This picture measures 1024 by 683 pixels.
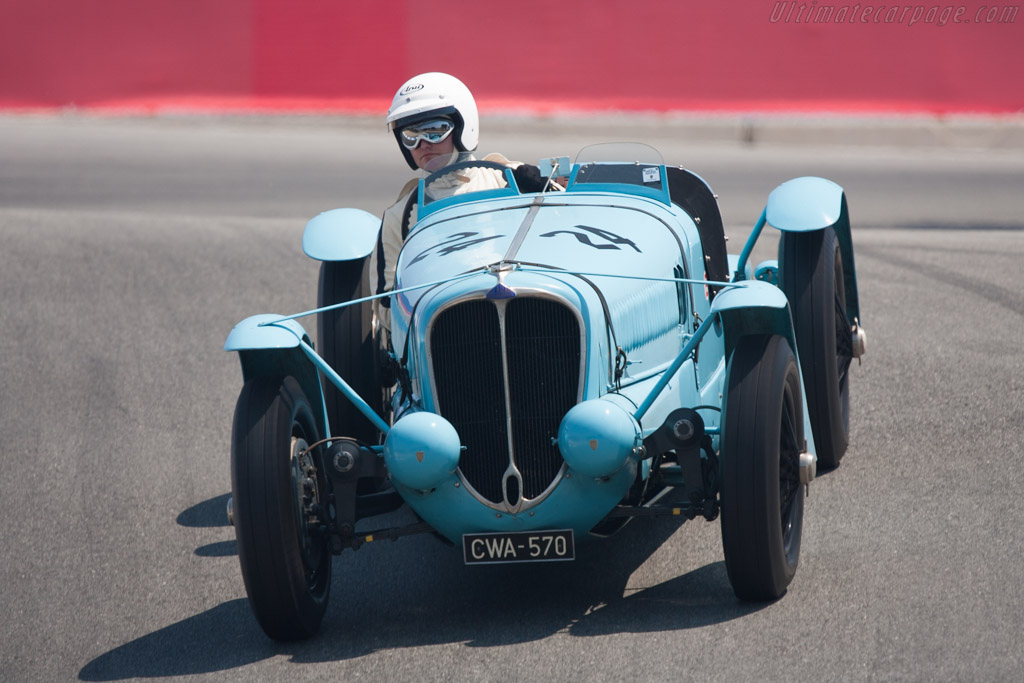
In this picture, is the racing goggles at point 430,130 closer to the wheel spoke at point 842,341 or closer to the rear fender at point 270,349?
the rear fender at point 270,349

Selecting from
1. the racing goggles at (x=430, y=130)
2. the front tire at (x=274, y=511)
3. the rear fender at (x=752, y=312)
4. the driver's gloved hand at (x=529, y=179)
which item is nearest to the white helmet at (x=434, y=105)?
the racing goggles at (x=430, y=130)

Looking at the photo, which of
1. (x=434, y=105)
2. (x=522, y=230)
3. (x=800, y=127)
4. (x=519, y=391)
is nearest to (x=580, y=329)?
(x=519, y=391)

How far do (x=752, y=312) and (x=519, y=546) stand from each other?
124cm

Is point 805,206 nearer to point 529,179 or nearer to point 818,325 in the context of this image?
point 818,325

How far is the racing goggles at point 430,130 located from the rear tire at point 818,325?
5.63 feet

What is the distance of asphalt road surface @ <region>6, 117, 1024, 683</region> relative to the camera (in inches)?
184

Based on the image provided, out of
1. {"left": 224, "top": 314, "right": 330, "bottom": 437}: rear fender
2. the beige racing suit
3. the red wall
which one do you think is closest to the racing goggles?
the beige racing suit

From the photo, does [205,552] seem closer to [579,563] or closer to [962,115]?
[579,563]

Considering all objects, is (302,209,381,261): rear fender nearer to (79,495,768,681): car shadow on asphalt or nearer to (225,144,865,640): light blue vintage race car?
(225,144,865,640): light blue vintage race car

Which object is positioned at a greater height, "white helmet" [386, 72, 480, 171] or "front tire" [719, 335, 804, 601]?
"white helmet" [386, 72, 480, 171]

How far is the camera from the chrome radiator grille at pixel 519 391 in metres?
4.97

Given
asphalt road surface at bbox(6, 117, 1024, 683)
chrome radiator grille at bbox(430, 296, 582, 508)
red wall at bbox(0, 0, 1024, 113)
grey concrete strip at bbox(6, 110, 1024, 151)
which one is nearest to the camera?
asphalt road surface at bbox(6, 117, 1024, 683)

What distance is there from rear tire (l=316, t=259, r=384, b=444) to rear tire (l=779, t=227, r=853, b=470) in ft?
6.51

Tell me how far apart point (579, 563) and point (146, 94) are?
12.8m
